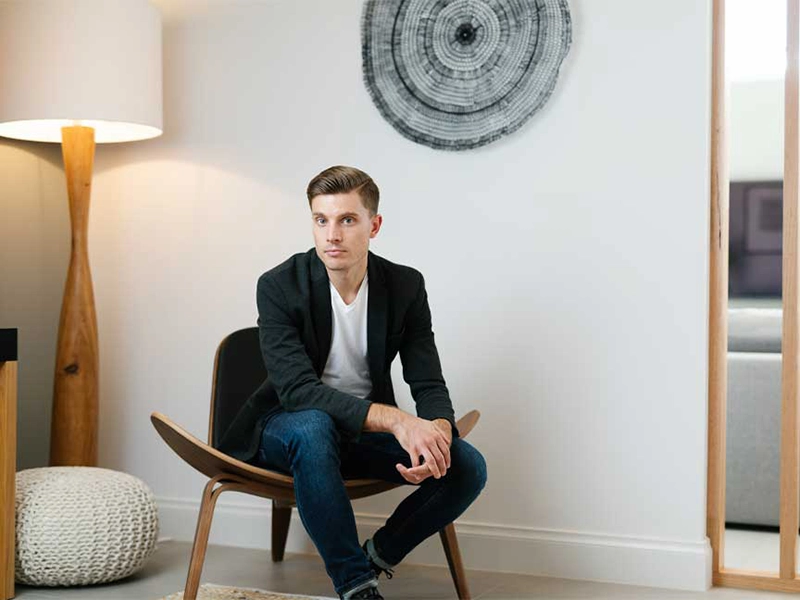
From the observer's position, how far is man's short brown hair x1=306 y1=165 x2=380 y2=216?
2.51 m

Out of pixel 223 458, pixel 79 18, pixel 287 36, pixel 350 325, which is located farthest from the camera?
pixel 287 36

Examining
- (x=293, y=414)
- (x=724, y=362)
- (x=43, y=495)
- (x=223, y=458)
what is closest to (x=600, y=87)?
(x=724, y=362)

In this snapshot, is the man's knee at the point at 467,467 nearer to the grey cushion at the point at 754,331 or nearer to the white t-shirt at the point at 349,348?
the white t-shirt at the point at 349,348

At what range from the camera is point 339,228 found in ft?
8.21

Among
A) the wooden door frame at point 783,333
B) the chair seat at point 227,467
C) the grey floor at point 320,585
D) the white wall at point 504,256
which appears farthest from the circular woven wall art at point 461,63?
the grey floor at point 320,585

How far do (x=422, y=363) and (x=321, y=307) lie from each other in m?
0.28

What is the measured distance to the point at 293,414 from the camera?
8.07ft

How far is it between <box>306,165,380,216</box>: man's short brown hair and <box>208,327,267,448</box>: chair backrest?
Answer: 24.7 inches

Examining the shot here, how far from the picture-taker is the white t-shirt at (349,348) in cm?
261

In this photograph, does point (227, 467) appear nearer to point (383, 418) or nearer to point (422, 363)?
point (383, 418)

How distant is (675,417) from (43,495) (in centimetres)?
163

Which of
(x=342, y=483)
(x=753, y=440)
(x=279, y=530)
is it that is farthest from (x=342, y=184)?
(x=753, y=440)

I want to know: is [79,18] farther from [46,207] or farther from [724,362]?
[724,362]

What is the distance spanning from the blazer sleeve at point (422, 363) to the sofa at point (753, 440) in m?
1.45
